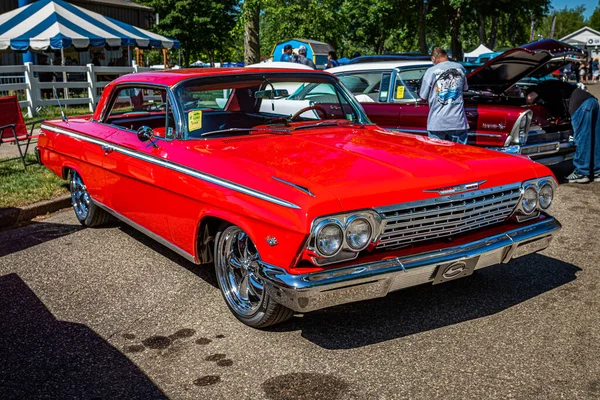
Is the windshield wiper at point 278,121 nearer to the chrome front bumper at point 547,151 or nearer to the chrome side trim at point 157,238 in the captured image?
the chrome side trim at point 157,238

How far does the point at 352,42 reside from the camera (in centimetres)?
6162

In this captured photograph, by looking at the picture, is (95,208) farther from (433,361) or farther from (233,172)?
(433,361)

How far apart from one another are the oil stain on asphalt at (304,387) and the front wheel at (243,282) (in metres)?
0.47

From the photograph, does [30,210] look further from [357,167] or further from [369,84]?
[369,84]

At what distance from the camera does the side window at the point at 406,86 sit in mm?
8516

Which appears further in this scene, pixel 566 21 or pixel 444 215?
pixel 566 21

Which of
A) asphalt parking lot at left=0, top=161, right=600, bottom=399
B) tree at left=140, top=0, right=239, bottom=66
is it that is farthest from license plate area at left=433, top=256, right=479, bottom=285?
tree at left=140, top=0, right=239, bottom=66

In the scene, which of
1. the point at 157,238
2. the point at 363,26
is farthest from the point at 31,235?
the point at 363,26

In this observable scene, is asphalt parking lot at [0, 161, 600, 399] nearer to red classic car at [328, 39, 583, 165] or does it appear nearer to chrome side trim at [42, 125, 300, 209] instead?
chrome side trim at [42, 125, 300, 209]

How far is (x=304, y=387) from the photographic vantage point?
3.15 meters

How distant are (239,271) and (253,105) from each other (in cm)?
157

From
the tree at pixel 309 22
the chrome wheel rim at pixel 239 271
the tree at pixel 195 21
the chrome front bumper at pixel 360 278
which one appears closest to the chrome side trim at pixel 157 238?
the chrome wheel rim at pixel 239 271

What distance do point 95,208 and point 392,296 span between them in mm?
3180

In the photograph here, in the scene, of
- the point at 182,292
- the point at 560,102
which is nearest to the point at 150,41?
the point at 560,102
